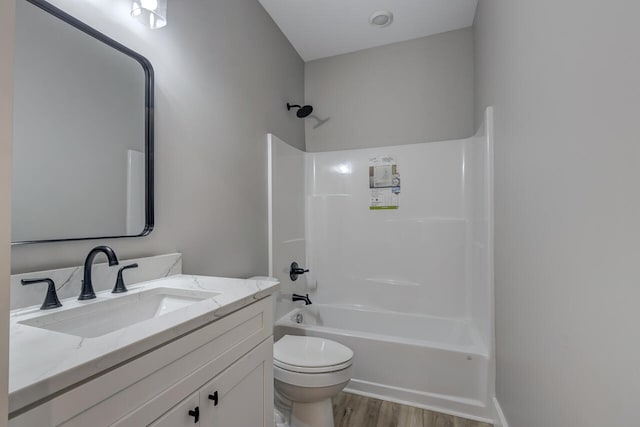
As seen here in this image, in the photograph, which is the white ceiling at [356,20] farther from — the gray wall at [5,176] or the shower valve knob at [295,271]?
the gray wall at [5,176]

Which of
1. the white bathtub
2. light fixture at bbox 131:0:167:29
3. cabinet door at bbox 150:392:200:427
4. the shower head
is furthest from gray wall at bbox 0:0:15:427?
the shower head

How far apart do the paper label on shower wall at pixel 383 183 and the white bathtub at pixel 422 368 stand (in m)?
1.09

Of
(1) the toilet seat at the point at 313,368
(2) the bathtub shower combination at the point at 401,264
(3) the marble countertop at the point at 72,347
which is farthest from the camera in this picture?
(2) the bathtub shower combination at the point at 401,264

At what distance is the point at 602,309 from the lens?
67 cm

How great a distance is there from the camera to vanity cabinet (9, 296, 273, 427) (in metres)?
0.51

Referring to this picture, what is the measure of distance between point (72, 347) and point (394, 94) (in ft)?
8.73

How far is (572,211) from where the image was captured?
0.81m

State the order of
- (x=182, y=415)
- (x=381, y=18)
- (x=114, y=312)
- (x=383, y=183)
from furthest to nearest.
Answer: (x=383, y=183), (x=381, y=18), (x=114, y=312), (x=182, y=415)

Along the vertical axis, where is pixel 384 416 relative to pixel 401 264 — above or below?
below

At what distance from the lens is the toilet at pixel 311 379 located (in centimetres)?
143

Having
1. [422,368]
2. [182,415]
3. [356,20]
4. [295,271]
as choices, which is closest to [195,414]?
[182,415]

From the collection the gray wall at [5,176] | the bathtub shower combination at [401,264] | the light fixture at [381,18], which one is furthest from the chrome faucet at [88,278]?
the light fixture at [381,18]

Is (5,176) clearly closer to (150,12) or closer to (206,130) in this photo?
(150,12)

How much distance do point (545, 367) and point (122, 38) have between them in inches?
77.0
